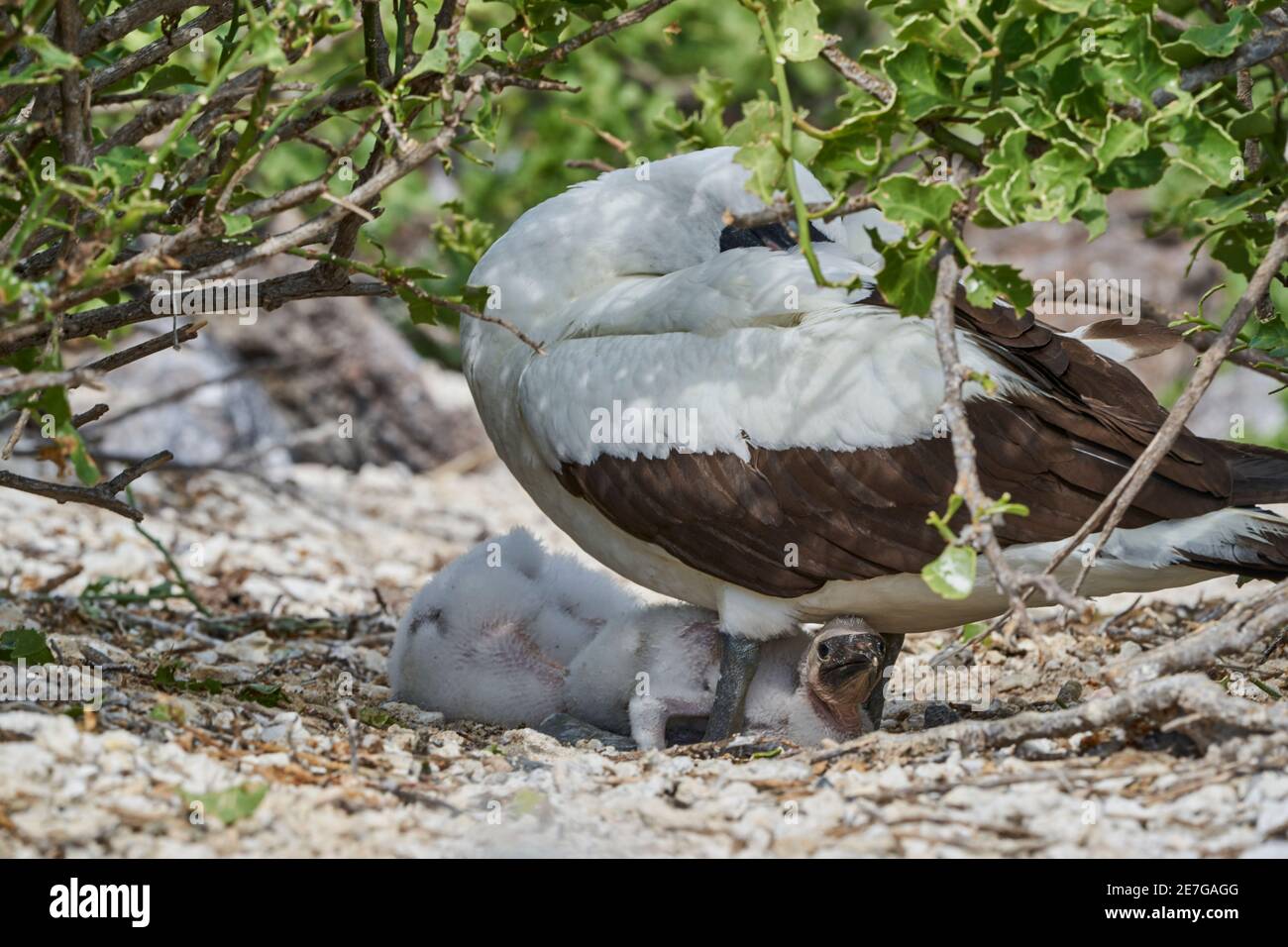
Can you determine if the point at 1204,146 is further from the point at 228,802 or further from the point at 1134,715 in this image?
the point at 228,802

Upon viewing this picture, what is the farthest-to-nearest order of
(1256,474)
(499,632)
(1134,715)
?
(499,632), (1256,474), (1134,715)

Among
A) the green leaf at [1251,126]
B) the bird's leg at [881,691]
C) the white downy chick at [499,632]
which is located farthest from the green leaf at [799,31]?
the white downy chick at [499,632]

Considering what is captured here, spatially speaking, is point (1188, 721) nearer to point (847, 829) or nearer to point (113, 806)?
point (847, 829)

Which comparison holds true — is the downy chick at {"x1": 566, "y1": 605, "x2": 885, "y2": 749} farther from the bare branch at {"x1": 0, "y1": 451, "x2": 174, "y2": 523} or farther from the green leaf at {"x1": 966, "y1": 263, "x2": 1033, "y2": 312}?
the bare branch at {"x1": 0, "y1": 451, "x2": 174, "y2": 523}

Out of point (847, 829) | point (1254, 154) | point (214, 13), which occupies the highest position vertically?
point (214, 13)

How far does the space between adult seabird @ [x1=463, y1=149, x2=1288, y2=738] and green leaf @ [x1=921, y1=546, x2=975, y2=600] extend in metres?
1.09

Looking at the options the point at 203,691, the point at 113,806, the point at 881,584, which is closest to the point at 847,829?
the point at 881,584

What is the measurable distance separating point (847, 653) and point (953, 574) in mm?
1508

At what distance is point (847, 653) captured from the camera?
4.18 meters

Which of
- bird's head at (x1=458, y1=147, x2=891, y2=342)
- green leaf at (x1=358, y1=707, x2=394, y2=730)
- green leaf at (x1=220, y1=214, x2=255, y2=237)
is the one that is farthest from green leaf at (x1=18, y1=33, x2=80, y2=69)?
green leaf at (x1=358, y1=707, x2=394, y2=730)

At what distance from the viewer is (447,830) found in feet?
9.78

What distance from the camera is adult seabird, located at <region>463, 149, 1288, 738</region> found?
3848 millimetres

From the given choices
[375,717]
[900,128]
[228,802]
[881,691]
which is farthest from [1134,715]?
[375,717]

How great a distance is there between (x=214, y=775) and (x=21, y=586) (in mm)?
3071
